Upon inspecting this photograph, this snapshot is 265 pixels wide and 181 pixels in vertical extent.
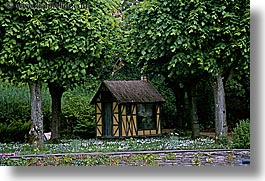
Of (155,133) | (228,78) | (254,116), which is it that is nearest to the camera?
(254,116)

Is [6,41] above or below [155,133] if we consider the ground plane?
above

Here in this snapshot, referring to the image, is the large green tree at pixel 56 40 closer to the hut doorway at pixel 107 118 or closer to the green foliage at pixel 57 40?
the green foliage at pixel 57 40

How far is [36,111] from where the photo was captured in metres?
Result: 4.90

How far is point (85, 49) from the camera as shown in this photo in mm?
4711

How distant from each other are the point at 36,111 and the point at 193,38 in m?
1.61

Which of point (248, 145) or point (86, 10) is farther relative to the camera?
point (86, 10)

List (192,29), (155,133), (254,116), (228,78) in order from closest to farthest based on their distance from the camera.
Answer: (254,116), (192,29), (228,78), (155,133)

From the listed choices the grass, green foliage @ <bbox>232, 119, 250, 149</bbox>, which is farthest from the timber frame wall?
green foliage @ <bbox>232, 119, 250, 149</bbox>

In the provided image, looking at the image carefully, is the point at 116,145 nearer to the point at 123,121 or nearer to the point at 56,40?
the point at 123,121

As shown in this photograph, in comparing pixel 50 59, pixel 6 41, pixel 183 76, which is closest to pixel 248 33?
pixel 183 76

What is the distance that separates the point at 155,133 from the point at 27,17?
176 cm

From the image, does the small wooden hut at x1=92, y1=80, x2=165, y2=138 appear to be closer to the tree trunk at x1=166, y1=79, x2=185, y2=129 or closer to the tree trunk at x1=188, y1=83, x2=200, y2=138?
the tree trunk at x1=166, y1=79, x2=185, y2=129

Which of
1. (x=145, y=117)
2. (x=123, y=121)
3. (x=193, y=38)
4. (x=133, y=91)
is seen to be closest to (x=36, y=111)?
(x=123, y=121)

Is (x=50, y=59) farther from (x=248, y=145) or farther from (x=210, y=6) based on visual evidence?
(x=248, y=145)
